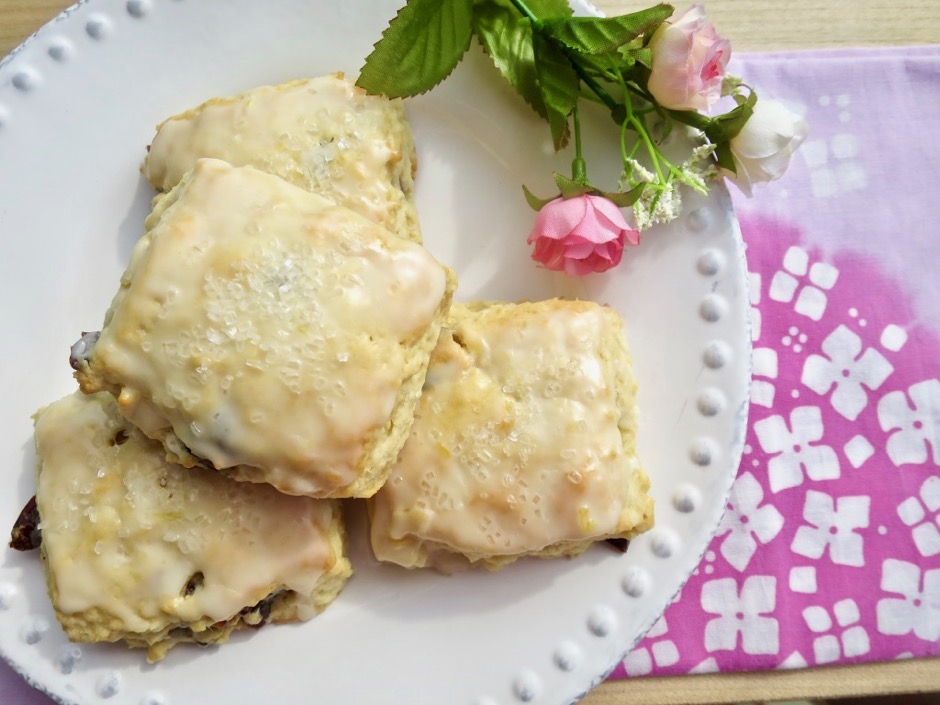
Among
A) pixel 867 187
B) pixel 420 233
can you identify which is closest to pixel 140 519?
pixel 420 233

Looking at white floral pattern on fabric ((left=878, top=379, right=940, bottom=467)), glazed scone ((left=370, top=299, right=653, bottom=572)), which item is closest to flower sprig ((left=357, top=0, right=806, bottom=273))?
glazed scone ((left=370, top=299, right=653, bottom=572))

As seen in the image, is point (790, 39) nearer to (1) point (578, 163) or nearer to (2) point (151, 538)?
(1) point (578, 163)

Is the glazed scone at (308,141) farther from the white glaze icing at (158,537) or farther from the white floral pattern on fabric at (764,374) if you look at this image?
the white floral pattern on fabric at (764,374)

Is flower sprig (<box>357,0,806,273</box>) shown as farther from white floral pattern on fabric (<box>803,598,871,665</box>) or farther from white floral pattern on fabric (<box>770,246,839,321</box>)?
white floral pattern on fabric (<box>803,598,871,665</box>)

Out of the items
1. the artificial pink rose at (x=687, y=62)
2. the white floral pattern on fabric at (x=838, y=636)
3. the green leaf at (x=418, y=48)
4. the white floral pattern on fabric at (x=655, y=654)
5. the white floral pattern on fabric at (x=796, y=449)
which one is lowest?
the white floral pattern on fabric at (x=838, y=636)

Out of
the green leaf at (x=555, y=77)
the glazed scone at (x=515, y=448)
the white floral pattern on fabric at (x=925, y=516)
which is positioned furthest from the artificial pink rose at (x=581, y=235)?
the white floral pattern on fabric at (x=925, y=516)
